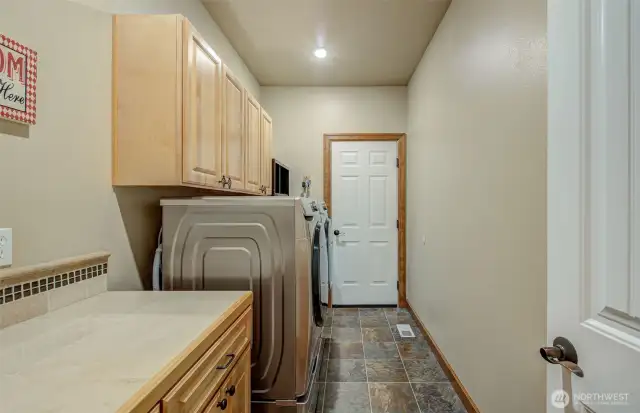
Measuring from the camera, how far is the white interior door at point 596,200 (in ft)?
1.80

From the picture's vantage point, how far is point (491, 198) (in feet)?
5.69

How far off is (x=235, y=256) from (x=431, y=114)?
2.24m

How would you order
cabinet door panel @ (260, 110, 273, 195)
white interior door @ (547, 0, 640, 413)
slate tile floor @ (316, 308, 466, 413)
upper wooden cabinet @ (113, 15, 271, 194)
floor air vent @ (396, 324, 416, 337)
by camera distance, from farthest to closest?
floor air vent @ (396, 324, 416, 337) → cabinet door panel @ (260, 110, 273, 195) → slate tile floor @ (316, 308, 466, 413) → upper wooden cabinet @ (113, 15, 271, 194) → white interior door @ (547, 0, 640, 413)

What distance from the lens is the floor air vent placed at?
10.7 feet

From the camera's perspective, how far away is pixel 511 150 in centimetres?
153

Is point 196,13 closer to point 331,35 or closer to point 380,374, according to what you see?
point 331,35

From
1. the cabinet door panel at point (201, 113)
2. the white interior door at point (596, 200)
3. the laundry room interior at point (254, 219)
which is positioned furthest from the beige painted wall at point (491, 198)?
the cabinet door panel at point (201, 113)

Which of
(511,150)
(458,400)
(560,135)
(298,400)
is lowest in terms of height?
(458,400)

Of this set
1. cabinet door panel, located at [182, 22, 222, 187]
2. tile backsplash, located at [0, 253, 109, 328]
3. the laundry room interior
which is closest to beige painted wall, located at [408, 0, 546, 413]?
the laundry room interior

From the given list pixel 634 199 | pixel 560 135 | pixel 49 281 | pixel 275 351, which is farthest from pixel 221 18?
pixel 634 199

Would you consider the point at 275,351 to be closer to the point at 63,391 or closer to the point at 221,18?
the point at 63,391

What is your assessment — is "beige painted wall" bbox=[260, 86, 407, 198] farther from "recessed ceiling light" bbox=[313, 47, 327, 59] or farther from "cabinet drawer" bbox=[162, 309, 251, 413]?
"cabinet drawer" bbox=[162, 309, 251, 413]

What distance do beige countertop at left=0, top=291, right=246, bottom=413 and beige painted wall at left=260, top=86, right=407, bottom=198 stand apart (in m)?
3.03

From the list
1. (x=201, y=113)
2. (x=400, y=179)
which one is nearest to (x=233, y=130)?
(x=201, y=113)
